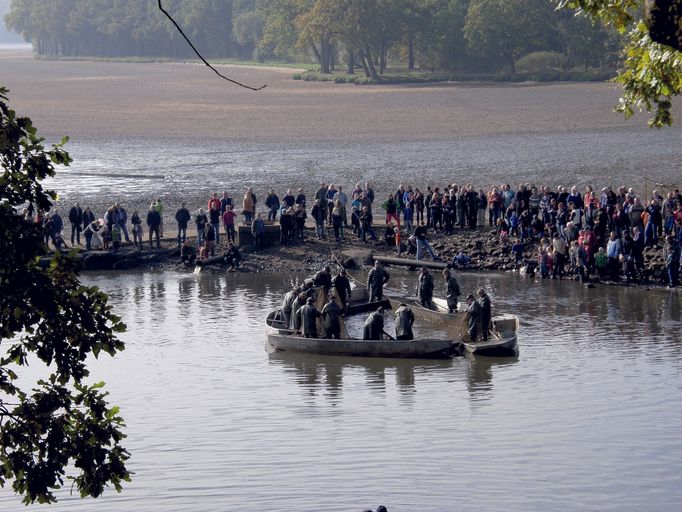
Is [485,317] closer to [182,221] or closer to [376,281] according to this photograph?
[376,281]

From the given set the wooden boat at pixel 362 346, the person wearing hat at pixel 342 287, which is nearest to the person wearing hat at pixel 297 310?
the wooden boat at pixel 362 346

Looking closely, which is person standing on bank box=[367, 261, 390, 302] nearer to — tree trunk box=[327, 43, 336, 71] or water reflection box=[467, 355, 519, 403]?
water reflection box=[467, 355, 519, 403]

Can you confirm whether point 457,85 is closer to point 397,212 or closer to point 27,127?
point 397,212

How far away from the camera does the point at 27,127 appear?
11.1 m

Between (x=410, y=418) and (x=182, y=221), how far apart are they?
16.9m

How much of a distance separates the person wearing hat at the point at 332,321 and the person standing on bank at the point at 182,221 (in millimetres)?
11604

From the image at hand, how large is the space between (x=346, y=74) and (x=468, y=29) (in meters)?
14.0

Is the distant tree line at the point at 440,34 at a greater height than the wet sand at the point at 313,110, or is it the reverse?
the distant tree line at the point at 440,34

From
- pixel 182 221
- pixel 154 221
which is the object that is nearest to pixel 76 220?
pixel 154 221

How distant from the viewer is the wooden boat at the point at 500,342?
23.9m

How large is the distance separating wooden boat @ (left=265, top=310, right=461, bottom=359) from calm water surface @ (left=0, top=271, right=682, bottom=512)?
213 mm

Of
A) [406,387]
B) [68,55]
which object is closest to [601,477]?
[406,387]

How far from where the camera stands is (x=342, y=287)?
91.5 ft

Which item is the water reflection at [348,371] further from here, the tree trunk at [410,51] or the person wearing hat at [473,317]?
the tree trunk at [410,51]
